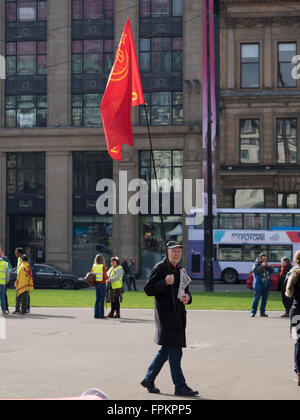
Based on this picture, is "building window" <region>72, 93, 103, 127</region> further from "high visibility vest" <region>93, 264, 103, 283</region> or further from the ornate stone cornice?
"high visibility vest" <region>93, 264, 103, 283</region>

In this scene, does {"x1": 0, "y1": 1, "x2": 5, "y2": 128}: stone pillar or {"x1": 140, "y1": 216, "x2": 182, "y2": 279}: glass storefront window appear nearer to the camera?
{"x1": 140, "y1": 216, "x2": 182, "y2": 279}: glass storefront window

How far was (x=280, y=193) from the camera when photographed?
152 ft

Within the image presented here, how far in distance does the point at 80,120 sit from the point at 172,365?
3922 cm

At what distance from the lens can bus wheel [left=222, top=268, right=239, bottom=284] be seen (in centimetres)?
4258

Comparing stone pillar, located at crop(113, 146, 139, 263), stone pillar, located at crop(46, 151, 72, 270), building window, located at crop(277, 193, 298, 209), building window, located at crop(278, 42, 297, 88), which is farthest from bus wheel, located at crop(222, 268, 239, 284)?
building window, located at crop(278, 42, 297, 88)

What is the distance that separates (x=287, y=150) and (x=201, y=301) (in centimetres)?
2060

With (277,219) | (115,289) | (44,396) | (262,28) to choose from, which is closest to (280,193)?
(277,219)

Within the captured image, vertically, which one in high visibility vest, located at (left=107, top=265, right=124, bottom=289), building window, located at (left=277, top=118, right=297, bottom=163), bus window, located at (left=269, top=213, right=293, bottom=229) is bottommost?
high visibility vest, located at (left=107, top=265, right=124, bottom=289)

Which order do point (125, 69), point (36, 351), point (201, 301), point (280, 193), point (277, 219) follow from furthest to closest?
point (280, 193)
point (277, 219)
point (201, 301)
point (36, 351)
point (125, 69)

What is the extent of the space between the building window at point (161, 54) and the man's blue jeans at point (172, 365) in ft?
127

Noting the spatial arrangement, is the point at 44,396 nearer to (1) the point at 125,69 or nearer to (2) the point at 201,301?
(1) the point at 125,69

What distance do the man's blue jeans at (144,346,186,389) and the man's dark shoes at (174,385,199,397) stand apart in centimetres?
4

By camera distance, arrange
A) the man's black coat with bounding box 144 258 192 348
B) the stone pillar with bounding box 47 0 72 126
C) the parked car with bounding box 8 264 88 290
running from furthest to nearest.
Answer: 1. the stone pillar with bounding box 47 0 72 126
2. the parked car with bounding box 8 264 88 290
3. the man's black coat with bounding box 144 258 192 348

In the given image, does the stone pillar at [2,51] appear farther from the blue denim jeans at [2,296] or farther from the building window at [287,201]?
the blue denim jeans at [2,296]
